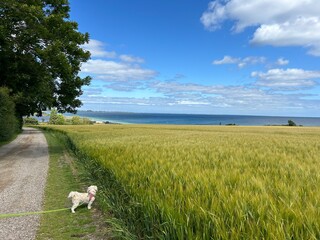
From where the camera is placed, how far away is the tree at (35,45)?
1491 cm

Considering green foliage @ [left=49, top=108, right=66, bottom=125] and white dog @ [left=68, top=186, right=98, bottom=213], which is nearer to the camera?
white dog @ [left=68, top=186, right=98, bottom=213]

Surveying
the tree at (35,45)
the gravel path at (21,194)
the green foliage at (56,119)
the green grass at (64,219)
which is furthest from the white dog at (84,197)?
the green foliage at (56,119)

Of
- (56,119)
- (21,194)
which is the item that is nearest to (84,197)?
(21,194)

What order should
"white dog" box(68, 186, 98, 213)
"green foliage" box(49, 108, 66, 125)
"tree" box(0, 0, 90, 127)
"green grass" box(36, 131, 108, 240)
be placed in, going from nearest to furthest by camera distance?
1. "green grass" box(36, 131, 108, 240)
2. "white dog" box(68, 186, 98, 213)
3. "tree" box(0, 0, 90, 127)
4. "green foliage" box(49, 108, 66, 125)

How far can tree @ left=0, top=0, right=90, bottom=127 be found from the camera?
14914 mm

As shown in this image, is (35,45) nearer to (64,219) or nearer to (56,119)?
(64,219)

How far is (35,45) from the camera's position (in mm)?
16438

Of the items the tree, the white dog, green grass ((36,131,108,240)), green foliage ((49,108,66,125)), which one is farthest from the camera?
green foliage ((49,108,66,125))

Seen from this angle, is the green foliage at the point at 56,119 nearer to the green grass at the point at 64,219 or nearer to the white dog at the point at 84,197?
the green grass at the point at 64,219

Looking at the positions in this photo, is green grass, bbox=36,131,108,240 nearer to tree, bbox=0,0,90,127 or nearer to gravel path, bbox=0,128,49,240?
gravel path, bbox=0,128,49,240

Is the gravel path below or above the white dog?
below

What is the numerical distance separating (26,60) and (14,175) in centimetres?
864

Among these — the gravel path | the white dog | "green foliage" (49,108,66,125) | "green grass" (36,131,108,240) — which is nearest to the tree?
the gravel path

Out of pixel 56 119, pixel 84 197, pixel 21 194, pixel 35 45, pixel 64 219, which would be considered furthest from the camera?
pixel 56 119
